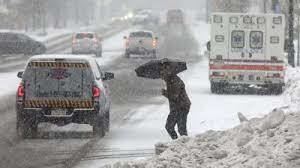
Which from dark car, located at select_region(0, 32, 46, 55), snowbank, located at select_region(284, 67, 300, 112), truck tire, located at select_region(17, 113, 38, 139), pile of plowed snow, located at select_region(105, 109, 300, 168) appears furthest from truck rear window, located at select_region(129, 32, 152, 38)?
pile of plowed snow, located at select_region(105, 109, 300, 168)

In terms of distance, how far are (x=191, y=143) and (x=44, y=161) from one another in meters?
3.00

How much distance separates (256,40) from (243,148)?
18725 mm

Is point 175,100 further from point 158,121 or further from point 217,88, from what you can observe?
point 217,88

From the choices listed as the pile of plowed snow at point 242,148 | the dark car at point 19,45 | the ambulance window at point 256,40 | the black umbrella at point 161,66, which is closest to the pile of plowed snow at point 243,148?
the pile of plowed snow at point 242,148

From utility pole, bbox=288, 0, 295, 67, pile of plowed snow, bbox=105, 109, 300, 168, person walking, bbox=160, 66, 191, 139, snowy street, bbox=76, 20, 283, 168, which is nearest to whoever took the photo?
pile of plowed snow, bbox=105, 109, 300, 168

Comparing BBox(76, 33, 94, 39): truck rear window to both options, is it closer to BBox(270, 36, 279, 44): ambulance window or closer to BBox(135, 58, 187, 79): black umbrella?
BBox(270, 36, 279, 44): ambulance window

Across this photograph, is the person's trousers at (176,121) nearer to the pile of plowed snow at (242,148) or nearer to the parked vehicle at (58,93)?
the parked vehicle at (58,93)

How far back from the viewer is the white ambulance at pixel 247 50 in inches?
1164

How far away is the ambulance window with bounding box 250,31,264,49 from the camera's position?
2978 cm

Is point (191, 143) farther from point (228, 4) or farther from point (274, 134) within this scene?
point (228, 4)

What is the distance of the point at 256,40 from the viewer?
29.9 m

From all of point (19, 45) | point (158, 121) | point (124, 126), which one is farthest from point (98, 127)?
Answer: point (19, 45)

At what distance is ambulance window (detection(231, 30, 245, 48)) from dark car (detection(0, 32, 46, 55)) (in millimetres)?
27744

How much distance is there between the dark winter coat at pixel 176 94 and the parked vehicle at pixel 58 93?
7.52ft
